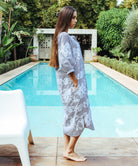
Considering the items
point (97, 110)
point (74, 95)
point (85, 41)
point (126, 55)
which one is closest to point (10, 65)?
point (126, 55)

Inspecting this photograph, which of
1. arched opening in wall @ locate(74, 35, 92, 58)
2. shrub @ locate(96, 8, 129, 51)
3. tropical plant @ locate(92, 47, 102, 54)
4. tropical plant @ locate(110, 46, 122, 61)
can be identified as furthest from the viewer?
arched opening in wall @ locate(74, 35, 92, 58)

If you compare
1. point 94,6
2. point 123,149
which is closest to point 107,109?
point 123,149

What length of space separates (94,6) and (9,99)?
22242 mm

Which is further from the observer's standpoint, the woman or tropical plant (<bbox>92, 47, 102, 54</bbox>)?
tropical plant (<bbox>92, 47, 102, 54</bbox>)

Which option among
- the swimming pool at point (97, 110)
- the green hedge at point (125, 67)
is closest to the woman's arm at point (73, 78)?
the swimming pool at point (97, 110)

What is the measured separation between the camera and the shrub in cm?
2022

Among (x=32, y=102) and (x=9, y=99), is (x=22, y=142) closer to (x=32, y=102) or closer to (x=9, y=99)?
(x=9, y=99)

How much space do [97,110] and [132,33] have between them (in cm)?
1153

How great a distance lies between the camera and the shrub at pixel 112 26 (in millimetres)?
20219

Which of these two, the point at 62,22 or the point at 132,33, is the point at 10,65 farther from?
the point at 62,22

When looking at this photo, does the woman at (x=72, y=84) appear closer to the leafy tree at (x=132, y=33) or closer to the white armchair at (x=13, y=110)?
the white armchair at (x=13, y=110)

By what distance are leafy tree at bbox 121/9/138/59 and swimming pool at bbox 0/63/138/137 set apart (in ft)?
24.2

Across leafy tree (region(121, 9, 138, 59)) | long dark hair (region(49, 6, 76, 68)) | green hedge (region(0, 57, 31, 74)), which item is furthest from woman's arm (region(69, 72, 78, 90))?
leafy tree (region(121, 9, 138, 59))

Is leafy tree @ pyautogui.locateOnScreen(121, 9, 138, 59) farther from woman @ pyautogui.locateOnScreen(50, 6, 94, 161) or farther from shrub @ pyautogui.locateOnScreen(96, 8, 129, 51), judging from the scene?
woman @ pyautogui.locateOnScreen(50, 6, 94, 161)
